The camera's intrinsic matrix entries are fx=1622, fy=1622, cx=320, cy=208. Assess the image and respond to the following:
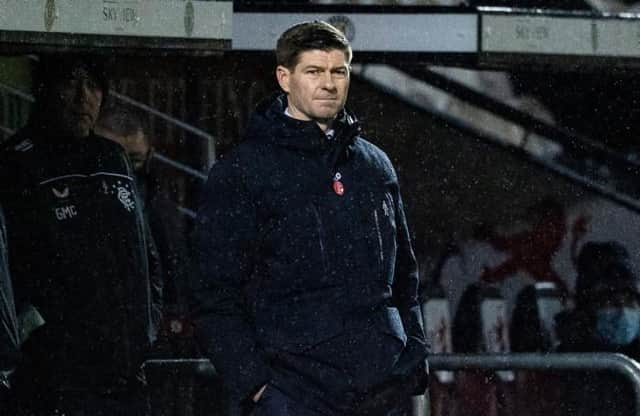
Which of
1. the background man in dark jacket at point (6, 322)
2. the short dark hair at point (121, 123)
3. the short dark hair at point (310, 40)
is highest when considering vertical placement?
the short dark hair at point (310, 40)

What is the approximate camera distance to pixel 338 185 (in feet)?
13.5

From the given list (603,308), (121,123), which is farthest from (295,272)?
(603,308)

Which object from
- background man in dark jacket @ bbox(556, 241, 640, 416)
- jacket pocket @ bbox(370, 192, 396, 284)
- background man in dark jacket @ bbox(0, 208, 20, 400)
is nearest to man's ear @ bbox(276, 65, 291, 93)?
jacket pocket @ bbox(370, 192, 396, 284)

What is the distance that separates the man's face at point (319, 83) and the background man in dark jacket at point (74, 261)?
1.04 m

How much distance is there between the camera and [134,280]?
4953 mm

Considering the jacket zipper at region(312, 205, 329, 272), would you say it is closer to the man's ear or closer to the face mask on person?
the man's ear

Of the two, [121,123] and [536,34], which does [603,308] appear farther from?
[121,123]

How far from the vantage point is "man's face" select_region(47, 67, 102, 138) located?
502 cm

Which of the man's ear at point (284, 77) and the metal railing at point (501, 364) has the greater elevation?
the man's ear at point (284, 77)

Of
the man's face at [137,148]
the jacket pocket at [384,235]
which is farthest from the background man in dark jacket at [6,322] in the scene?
the man's face at [137,148]

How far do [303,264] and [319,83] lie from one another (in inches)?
18.0

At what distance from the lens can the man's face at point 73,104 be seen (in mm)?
5016

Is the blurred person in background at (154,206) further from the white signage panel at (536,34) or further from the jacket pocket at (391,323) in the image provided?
the jacket pocket at (391,323)

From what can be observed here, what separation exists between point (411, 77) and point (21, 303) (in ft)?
19.8
